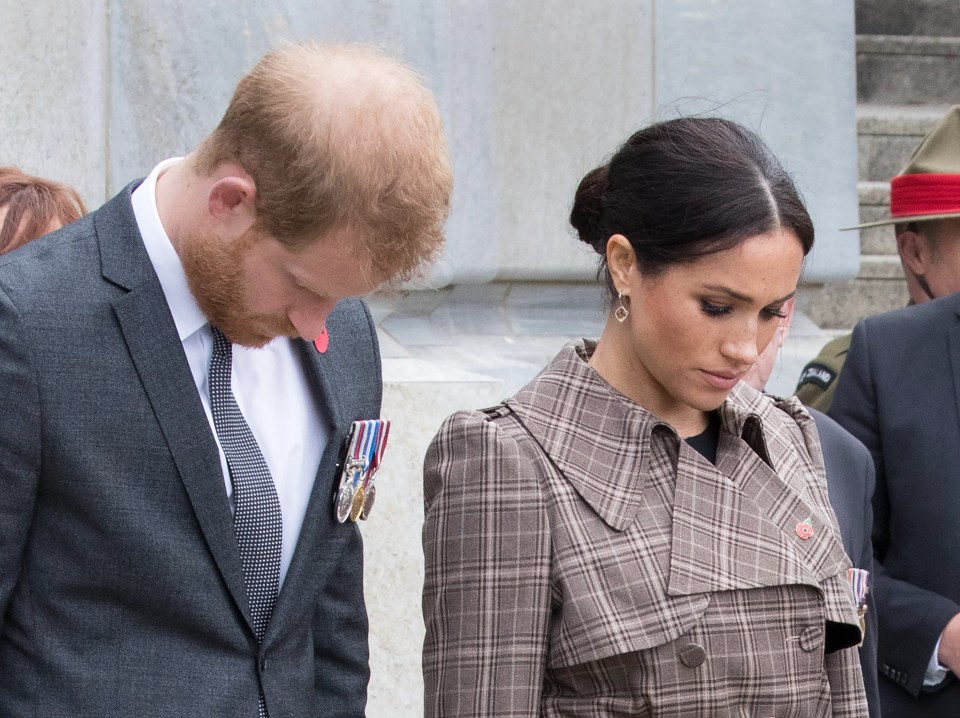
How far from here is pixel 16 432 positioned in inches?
67.7

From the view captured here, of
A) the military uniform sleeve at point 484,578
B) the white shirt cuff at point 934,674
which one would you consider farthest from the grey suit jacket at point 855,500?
the military uniform sleeve at point 484,578

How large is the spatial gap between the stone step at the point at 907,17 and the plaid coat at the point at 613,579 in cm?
563

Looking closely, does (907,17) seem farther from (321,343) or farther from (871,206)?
(321,343)

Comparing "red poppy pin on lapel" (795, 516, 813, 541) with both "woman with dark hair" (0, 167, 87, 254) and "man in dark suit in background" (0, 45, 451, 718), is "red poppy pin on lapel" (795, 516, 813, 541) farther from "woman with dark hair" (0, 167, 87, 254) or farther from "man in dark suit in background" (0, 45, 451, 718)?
"woman with dark hair" (0, 167, 87, 254)

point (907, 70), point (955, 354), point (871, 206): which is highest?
point (955, 354)

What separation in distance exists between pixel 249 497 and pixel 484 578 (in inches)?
15.7

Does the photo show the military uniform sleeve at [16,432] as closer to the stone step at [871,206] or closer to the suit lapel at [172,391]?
the suit lapel at [172,391]

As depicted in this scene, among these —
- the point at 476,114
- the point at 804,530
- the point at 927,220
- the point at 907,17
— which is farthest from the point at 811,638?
the point at 907,17

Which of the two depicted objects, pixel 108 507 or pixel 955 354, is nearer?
pixel 108 507

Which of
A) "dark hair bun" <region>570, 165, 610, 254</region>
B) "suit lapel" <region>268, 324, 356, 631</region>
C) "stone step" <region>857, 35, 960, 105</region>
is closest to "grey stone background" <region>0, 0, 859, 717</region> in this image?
"dark hair bun" <region>570, 165, 610, 254</region>

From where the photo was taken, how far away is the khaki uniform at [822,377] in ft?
11.7

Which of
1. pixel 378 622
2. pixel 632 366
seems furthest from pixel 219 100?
pixel 632 366

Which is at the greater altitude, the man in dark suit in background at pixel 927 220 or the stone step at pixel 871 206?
the man in dark suit in background at pixel 927 220

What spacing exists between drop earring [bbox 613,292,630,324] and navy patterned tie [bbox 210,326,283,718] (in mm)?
670
